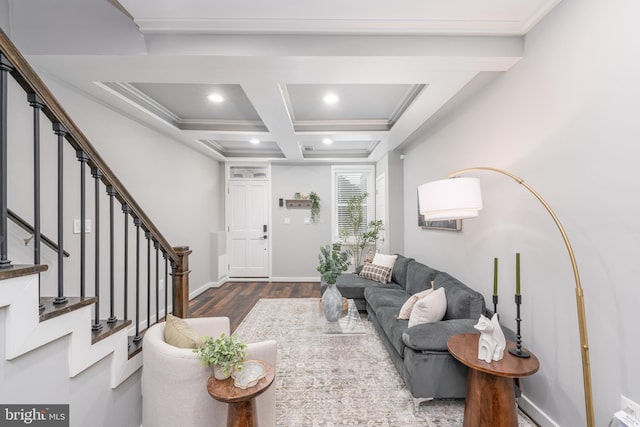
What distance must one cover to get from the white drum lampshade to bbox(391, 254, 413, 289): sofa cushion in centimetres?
215

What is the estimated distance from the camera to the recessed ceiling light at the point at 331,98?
3.04 metres

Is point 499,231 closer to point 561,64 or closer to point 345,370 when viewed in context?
point 561,64

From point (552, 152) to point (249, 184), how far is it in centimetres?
510

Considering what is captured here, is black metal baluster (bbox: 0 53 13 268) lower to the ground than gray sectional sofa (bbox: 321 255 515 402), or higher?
higher

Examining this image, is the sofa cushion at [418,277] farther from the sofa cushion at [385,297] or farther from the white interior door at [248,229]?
the white interior door at [248,229]

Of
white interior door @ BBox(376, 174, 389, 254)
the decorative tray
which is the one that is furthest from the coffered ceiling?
white interior door @ BBox(376, 174, 389, 254)

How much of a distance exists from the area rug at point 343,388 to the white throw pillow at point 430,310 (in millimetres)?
537

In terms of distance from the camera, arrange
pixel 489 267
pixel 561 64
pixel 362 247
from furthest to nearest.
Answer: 1. pixel 362 247
2. pixel 489 267
3. pixel 561 64

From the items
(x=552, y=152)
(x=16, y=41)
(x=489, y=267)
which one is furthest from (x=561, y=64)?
(x=16, y=41)

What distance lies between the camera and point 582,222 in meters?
1.52

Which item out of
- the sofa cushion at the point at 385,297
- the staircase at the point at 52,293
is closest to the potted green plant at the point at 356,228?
the sofa cushion at the point at 385,297

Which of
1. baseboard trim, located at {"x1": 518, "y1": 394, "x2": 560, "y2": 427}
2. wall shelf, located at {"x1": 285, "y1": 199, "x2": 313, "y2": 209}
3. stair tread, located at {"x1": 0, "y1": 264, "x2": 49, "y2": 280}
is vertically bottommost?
baseboard trim, located at {"x1": 518, "y1": 394, "x2": 560, "y2": 427}

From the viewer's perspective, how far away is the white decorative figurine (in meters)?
1.59

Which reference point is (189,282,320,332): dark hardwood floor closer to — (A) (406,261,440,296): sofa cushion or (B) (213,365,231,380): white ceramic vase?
(A) (406,261,440,296): sofa cushion
